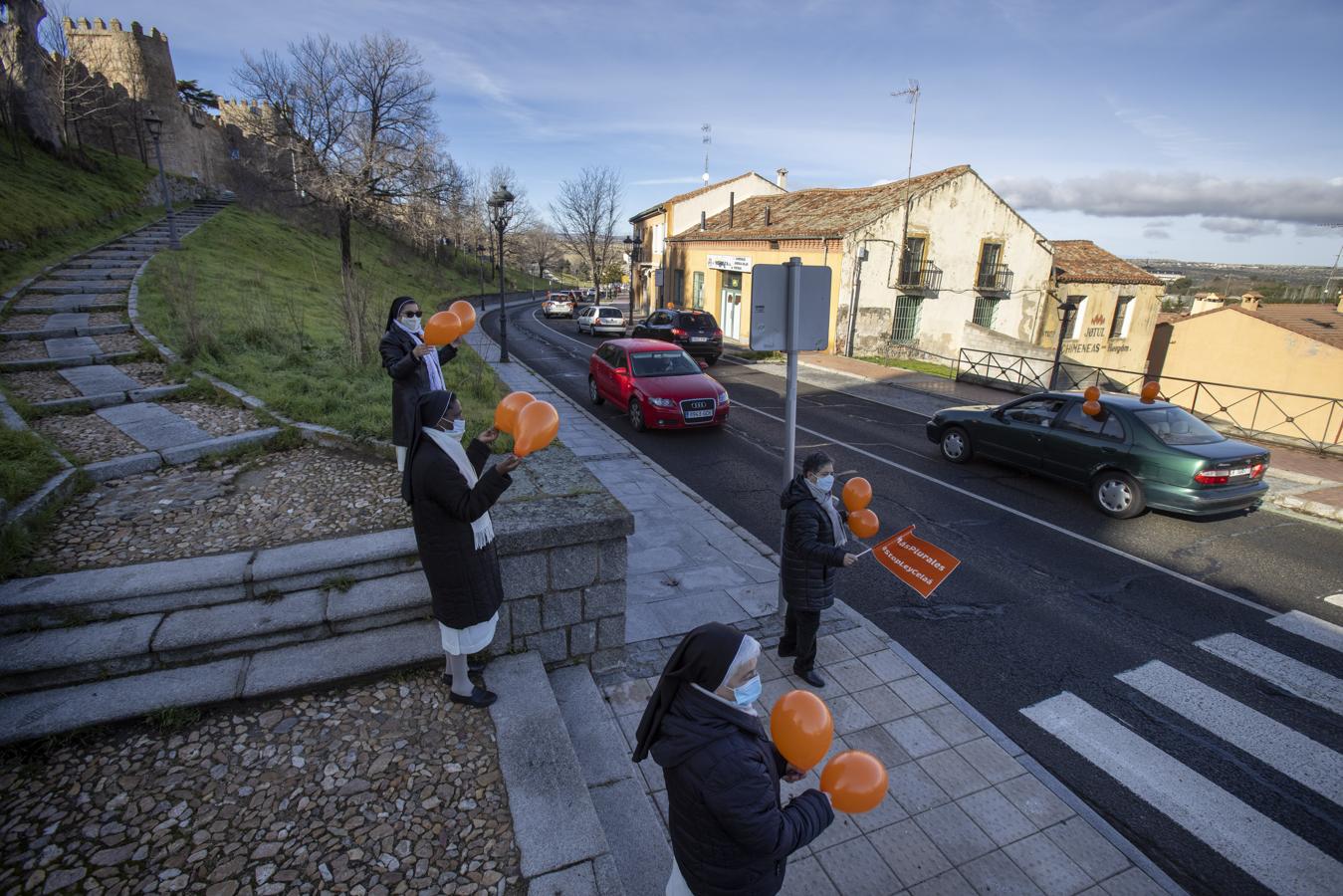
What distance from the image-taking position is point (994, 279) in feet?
86.4

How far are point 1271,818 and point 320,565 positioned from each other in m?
6.27

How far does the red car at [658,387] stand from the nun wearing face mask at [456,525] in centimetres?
814

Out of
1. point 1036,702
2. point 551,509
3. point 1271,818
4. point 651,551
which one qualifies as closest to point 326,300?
point 651,551

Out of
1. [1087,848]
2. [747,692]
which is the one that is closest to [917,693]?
[1087,848]

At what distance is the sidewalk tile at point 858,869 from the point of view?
3.10m

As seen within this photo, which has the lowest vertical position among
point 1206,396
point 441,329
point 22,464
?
point 1206,396

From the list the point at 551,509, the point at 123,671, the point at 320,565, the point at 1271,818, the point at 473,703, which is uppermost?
the point at 551,509

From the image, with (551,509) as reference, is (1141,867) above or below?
below

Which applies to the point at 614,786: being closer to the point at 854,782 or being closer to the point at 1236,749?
the point at 854,782

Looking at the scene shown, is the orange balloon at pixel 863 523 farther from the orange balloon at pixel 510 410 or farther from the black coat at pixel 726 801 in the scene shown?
the orange balloon at pixel 510 410

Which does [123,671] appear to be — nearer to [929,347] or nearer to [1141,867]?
[1141,867]

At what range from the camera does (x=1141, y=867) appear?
325 cm

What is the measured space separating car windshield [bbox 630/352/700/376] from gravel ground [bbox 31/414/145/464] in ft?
26.7

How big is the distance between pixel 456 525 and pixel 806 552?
2.37 metres
